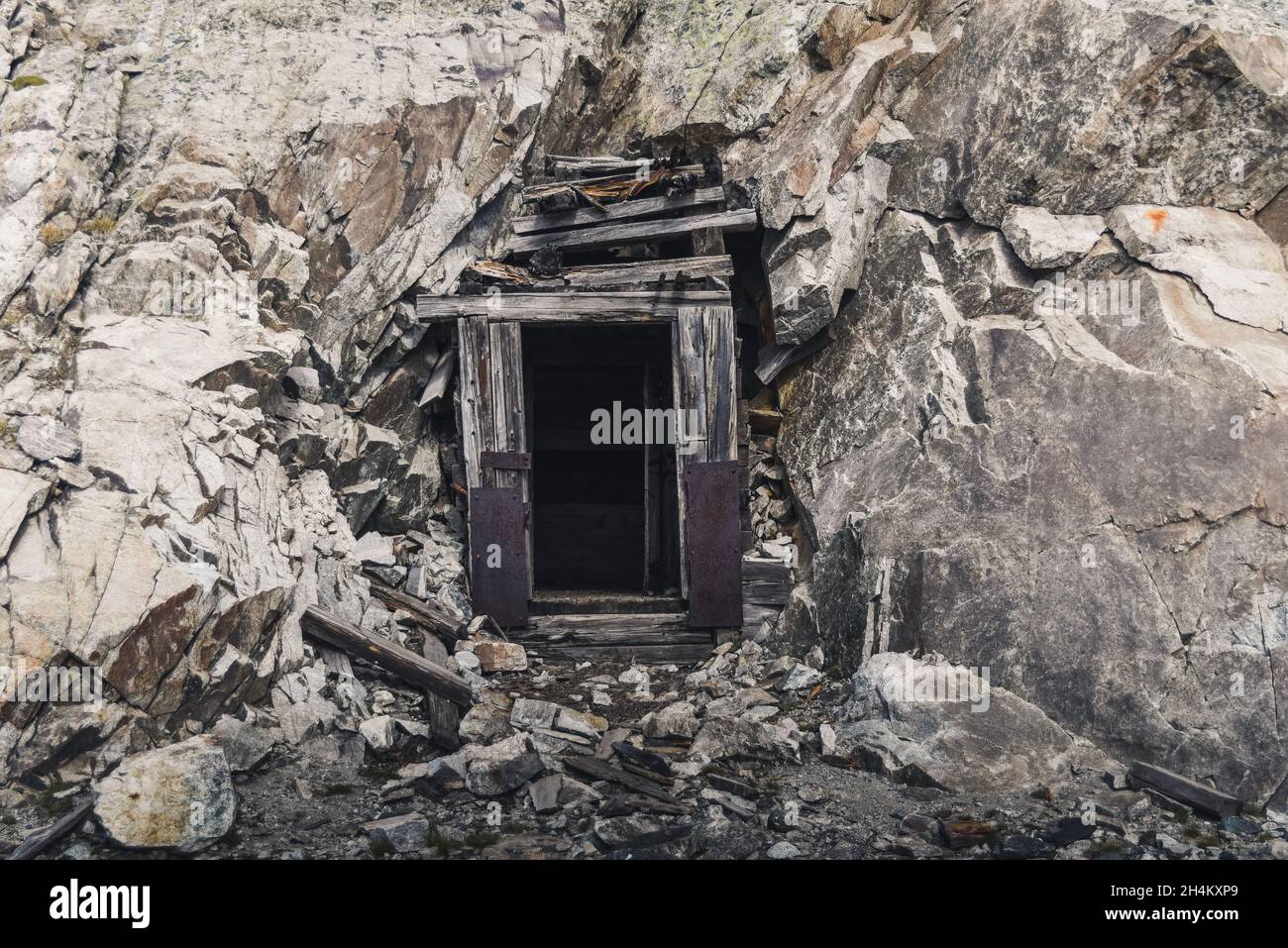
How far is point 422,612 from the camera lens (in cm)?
916

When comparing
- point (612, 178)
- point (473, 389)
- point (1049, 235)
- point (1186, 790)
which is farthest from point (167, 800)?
point (1049, 235)

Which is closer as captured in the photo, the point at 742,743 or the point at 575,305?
the point at 742,743

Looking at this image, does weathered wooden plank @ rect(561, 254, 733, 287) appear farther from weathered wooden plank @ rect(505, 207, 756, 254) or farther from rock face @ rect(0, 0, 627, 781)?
rock face @ rect(0, 0, 627, 781)

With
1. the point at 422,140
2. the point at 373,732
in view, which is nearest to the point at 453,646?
the point at 373,732

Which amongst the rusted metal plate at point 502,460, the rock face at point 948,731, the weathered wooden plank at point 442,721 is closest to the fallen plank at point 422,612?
the weathered wooden plank at point 442,721

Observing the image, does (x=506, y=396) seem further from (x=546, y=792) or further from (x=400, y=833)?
(x=400, y=833)

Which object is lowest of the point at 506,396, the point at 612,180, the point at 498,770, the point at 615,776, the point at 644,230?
the point at 615,776

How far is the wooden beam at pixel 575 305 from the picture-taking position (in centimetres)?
970

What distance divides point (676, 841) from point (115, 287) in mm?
6700

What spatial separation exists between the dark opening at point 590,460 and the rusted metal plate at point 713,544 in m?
3.09

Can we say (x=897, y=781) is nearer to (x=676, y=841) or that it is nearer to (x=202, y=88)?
(x=676, y=841)

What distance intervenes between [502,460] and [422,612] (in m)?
1.71

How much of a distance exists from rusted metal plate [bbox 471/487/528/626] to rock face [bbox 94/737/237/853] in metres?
3.79

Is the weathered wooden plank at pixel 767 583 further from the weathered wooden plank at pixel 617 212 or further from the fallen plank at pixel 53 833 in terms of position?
the fallen plank at pixel 53 833
